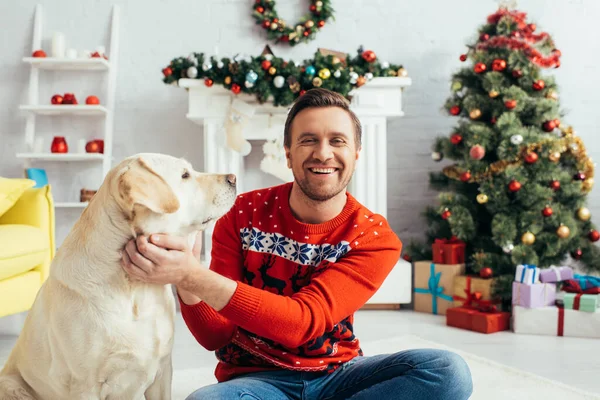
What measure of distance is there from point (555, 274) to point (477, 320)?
1.47ft

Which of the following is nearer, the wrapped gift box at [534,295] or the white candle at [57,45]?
the wrapped gift box at [534,295]

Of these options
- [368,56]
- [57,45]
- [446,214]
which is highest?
[57,45]

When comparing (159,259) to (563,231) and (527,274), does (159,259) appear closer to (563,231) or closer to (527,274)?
(527,274)

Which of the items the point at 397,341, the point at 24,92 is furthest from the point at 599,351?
the point at 24,92

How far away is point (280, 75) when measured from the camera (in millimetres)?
3172

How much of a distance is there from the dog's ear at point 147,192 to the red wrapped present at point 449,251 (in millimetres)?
2310

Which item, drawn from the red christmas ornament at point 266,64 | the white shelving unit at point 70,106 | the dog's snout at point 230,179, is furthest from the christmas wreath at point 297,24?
the dog's snout at point 230,179

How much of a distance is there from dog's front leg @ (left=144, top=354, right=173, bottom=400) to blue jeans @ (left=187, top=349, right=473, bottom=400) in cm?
8

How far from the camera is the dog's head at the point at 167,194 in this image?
3.79 ft

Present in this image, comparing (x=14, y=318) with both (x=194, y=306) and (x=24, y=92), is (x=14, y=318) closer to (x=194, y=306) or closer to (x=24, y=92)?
(x=24, y=92)

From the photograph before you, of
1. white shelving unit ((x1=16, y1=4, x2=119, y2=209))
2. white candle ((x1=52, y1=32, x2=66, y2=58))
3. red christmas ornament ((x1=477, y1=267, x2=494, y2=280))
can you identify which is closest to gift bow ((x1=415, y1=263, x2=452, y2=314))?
red christmas ornament ((x1=477, y1=267, x2=494, y2=280))

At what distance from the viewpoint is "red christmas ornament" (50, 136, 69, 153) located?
3605mm

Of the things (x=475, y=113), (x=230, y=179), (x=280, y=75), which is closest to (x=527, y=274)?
(x=475, y=113)

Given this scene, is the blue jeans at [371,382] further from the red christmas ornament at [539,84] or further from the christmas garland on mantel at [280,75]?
the red christmas ornament at [539,84]
